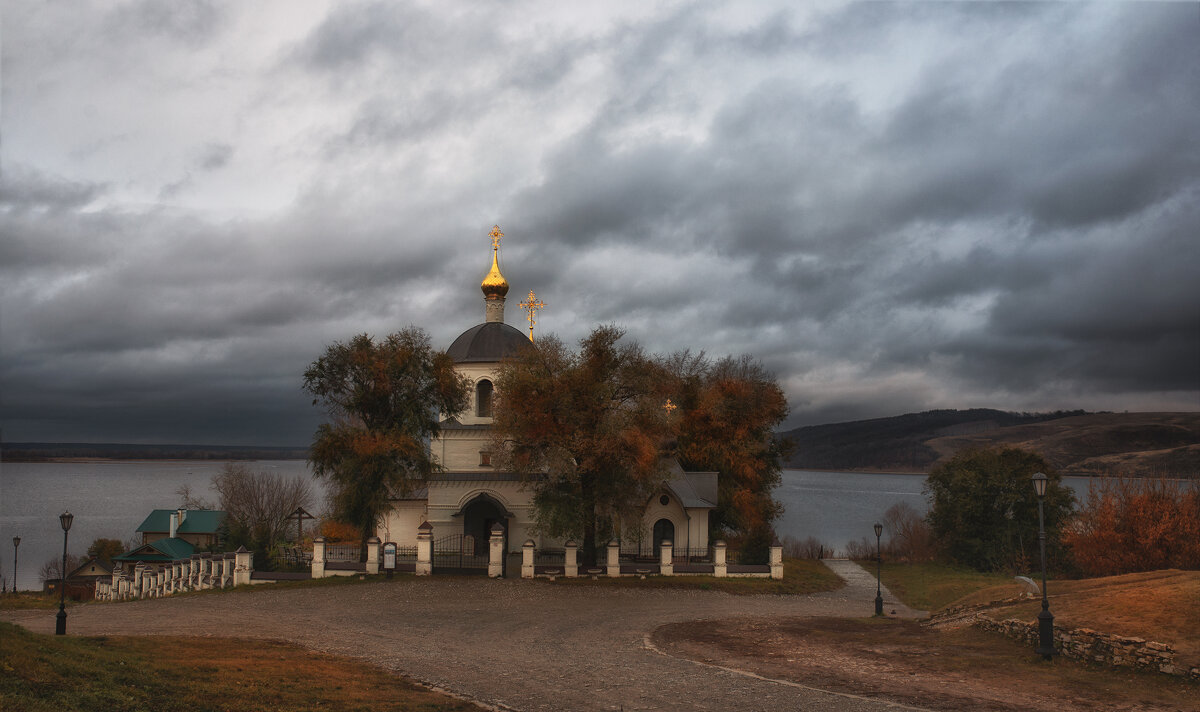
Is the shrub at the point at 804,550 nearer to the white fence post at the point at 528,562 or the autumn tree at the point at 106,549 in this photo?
the white fence post at the point at 528,562

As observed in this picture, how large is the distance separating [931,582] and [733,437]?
39.5ft

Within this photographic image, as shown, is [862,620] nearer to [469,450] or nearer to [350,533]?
[469,450]

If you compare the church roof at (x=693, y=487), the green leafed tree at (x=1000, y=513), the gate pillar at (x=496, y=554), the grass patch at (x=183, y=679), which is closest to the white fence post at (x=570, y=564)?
the gate pillar at (x=496, y=554)

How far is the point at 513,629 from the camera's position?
1878 centimetres

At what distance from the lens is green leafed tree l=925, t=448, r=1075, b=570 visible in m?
42.2

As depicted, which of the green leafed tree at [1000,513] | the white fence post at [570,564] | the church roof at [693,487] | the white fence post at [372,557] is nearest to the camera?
the white fence post at [372,557]

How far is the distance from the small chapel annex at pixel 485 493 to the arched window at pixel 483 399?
42 mm

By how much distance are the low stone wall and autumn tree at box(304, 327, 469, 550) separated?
19602 millimetres

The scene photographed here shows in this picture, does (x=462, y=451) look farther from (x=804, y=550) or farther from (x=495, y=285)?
(x=804, y=550)

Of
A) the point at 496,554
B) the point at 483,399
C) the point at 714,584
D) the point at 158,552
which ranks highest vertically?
the point at 483,399

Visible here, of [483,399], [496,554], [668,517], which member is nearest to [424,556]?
[496,554]

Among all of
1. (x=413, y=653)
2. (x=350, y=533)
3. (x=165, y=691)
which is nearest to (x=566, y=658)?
(x=413, y=653)

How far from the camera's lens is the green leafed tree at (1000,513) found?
4219 centimetres

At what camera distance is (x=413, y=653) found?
15.6 metres
